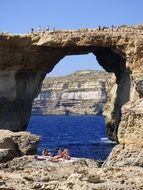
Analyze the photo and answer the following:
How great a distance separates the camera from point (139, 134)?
108 feet

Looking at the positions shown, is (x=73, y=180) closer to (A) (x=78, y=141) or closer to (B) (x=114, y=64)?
(B) (x=114, y=64)

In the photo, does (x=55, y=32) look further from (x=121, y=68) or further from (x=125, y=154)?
(x=125, y=154)

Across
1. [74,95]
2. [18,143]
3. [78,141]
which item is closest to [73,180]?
[18,143]

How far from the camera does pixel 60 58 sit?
52656mm

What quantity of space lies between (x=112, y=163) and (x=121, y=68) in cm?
2379

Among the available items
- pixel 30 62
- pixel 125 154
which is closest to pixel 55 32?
pixel 30 62

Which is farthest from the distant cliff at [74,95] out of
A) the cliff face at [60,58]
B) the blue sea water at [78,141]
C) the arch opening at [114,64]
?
the arch opening at [114,64]

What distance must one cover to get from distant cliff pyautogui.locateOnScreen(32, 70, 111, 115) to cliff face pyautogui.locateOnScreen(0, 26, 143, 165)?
111 m

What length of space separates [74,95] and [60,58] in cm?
12366

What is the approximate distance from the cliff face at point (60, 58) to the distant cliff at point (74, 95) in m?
111

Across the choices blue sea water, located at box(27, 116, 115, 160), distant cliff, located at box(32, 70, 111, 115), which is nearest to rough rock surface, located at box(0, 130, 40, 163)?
blue sea water, located at box(27, 116, 115, 160)

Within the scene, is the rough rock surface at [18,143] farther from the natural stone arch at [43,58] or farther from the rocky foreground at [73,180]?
the natural stone arch at [43,58]

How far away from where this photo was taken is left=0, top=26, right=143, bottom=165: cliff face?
41.5m

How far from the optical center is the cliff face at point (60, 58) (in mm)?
41531
